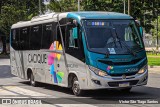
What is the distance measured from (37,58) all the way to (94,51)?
4.87m

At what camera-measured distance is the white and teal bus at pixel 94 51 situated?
12688 millimetres

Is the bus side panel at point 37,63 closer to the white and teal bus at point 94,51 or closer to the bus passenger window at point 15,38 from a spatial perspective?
the white and teal bus at point 94,51

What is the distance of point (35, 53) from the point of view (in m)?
17.3

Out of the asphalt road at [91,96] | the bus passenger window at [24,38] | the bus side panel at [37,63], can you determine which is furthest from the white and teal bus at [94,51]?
the bus passenger window at [24,38]

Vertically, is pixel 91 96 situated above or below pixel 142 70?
below

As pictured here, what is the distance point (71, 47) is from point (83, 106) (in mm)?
3110

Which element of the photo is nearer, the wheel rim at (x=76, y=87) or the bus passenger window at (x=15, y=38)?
the wheel rim at (x=76, y=87)

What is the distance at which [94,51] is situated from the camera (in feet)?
42.1

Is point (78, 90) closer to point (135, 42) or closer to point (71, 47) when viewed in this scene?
point (71, 47)

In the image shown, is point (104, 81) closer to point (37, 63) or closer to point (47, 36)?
point (47, 36)

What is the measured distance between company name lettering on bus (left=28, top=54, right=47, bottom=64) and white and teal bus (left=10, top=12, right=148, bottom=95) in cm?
49

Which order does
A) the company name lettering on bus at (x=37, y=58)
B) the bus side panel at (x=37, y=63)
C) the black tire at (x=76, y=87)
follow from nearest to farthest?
the black tire at (x=76, y=87) → the company name lettering on bus at (x=37, y=58) → the bus side panel at (x=37, y=63)

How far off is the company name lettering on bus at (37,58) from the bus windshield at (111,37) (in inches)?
139

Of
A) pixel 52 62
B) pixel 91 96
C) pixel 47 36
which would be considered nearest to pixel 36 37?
pixel 47 36
